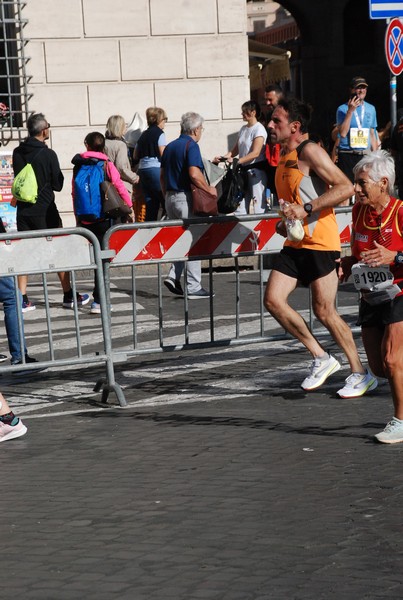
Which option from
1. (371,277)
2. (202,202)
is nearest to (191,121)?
(202,202)

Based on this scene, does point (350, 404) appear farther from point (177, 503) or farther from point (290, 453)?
point (177, 503)

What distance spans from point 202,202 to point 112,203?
34.1 inches

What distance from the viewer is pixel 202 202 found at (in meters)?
11.8

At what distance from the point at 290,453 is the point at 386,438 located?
519 mm

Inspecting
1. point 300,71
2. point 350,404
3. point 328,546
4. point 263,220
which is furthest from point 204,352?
point 300,71

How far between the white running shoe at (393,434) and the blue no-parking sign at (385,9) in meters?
7.98

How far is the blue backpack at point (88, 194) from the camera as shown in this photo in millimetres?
11859

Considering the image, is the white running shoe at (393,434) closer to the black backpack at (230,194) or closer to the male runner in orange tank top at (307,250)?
the male runner in orange tank top at (307,250)

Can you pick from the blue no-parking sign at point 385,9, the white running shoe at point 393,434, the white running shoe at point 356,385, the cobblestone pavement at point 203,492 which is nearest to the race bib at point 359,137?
the blue no-parking sign at point 385,9

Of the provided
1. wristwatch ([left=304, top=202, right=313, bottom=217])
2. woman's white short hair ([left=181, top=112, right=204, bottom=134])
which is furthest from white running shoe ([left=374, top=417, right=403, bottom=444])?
woman's white short hair ([left=181, top=112, right=204, bottom=134])

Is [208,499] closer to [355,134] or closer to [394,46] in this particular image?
[355,134]

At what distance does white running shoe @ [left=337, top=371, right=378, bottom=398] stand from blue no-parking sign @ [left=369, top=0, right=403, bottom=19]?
6.80m

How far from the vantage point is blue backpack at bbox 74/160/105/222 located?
1186cm

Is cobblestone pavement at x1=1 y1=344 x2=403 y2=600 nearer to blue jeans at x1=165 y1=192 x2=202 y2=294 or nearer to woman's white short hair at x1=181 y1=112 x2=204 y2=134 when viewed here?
blue jeans at x1=165 y1=192 x2=202 y2=294
